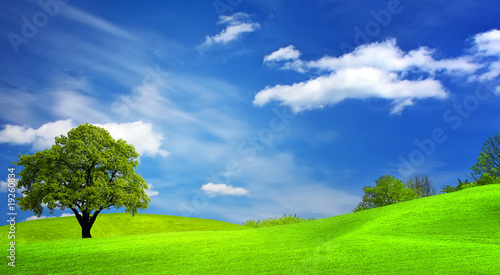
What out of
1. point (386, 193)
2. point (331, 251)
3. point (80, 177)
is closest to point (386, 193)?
point (386, 193)

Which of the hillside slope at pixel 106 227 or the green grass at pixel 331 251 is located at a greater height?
the hillside slope at pixel 106 227

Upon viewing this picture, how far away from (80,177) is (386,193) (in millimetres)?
33681

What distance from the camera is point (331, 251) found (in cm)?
1709

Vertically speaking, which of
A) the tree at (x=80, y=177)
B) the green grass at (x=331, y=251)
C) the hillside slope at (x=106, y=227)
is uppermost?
the tree at (x=80, y=177)

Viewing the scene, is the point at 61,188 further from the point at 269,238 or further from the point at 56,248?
the point at 269,238

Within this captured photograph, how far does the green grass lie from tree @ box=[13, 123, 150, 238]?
886cm

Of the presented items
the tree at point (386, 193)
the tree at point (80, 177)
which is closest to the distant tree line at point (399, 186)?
the tree at point (386, 193)

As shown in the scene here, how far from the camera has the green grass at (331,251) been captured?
1466cm

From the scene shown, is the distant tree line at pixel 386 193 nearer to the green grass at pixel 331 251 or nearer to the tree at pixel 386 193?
the tree at pixel 386 193

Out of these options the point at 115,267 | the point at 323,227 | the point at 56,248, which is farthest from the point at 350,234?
the point at 56,248

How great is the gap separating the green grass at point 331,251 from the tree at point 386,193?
16971 mm

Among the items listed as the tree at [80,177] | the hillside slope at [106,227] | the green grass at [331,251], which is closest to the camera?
the green grass at [331,251]

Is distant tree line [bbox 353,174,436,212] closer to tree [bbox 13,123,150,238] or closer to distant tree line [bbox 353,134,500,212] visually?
distant tree line [bbox 353,134,500,212]

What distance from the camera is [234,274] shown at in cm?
1398
